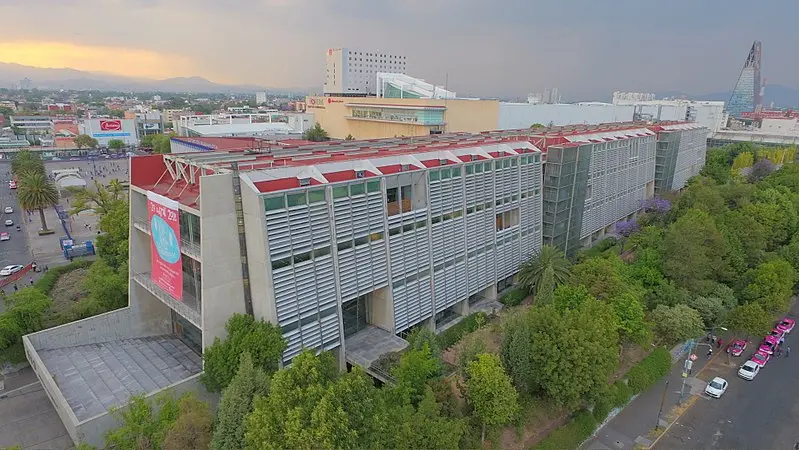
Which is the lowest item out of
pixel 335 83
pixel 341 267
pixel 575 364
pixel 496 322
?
pixel 496 322

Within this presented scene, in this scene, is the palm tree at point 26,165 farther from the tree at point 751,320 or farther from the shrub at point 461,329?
the tree at point 751,320

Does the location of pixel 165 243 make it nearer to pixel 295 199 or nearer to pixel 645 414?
pixel 295 199

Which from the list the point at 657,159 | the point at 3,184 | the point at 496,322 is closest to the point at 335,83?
the point at 3,184

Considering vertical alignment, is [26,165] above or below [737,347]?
above

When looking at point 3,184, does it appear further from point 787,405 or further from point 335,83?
point 787,405

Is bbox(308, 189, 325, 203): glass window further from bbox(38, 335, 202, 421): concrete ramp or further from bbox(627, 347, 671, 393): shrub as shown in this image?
bbox(627, 347, 671, 393): shrub

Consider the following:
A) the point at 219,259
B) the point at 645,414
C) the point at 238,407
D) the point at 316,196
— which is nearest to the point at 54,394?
the point at 219,259

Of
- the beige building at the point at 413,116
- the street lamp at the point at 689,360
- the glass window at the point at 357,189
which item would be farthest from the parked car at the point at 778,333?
the beige building at the point at 413,116
